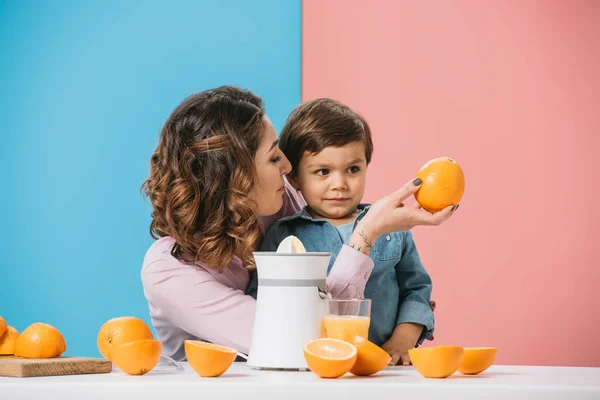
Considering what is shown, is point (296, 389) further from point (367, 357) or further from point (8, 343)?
point (8, 343)

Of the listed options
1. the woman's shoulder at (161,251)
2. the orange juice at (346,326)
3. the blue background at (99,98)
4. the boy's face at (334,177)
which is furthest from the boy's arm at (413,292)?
the blue background at (99,98)

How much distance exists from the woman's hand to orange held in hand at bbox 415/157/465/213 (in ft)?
0.08

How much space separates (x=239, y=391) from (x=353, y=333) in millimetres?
241

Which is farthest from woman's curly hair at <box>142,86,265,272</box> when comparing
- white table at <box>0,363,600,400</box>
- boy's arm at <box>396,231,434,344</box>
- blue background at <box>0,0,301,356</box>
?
blue background at <box>0,0,301,356</box>

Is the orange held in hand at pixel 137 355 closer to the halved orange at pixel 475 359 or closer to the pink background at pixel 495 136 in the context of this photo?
the halved orange at pixel 475 359

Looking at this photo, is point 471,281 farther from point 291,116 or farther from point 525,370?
point 525,370

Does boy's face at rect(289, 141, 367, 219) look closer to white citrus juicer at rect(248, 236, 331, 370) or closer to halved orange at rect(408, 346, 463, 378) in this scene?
white citrus juicer at rect(248, 236, 331, 370)

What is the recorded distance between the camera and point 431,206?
1631mm

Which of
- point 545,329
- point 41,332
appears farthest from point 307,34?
point 41,332

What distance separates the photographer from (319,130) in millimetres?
1953

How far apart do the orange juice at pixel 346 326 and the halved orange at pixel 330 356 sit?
2.4 inches

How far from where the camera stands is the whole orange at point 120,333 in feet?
4.43

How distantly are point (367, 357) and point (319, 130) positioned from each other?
863 millimetres

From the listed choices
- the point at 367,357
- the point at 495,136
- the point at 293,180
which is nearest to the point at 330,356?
the point at 367,357
